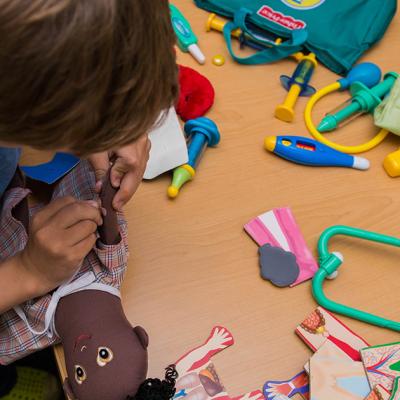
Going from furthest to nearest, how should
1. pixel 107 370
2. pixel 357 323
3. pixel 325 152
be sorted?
pixel 325 152 < pixel 357 323 < pixel 107 370

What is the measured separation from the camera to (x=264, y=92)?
746 mm

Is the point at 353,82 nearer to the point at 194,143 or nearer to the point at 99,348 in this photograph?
the point at 194,143

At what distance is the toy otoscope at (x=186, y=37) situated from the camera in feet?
2.48

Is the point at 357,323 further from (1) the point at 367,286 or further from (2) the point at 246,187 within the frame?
(2) the point at 246,187

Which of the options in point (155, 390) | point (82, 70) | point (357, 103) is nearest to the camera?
point (82, 70)

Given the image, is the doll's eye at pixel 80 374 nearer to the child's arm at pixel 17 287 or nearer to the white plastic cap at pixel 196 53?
the child's arm at pixel 17 287

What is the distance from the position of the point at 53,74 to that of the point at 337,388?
377 mm

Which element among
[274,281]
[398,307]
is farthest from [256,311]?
[398,307]

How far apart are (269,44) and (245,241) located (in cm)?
31

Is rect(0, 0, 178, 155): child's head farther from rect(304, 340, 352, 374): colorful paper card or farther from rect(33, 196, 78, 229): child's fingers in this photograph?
rect(304, 340, 352, 374): colorful paper card

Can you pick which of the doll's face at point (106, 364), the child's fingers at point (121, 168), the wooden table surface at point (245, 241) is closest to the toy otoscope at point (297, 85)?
the wooden table surface at point (245, 241)

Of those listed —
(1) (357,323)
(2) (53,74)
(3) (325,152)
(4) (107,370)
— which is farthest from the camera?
(3) (325,152)

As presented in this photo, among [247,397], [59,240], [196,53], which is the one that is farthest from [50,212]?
[196,53]

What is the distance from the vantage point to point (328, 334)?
559 mm
